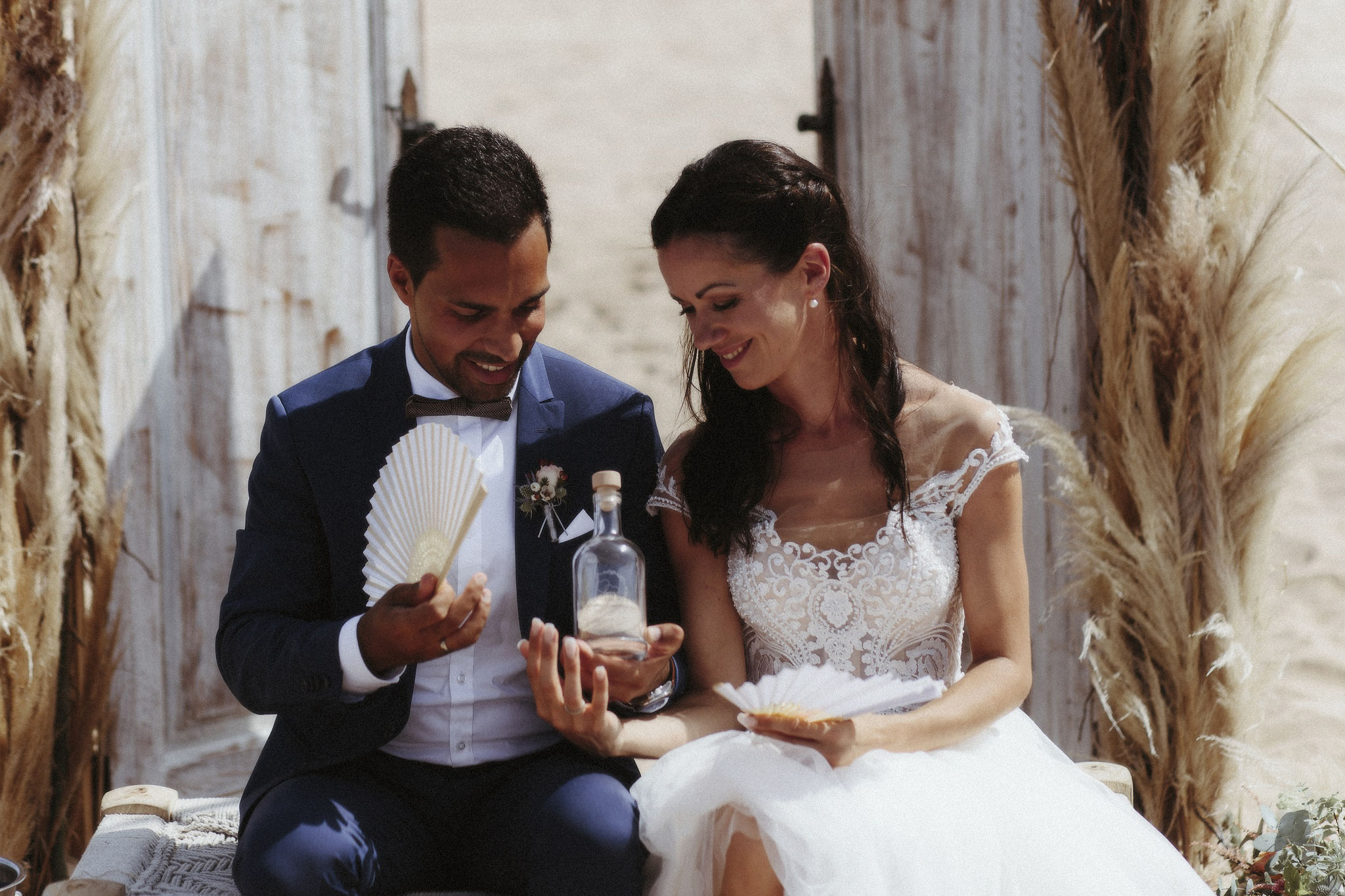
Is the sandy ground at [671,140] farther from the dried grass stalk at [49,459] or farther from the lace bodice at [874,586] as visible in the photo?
the dried grass stalk at [49,459]

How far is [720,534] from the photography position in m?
2.56

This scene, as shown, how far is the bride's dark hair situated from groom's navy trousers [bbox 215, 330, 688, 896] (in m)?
0.14

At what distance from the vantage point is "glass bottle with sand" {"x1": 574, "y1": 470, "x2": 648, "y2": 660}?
218cm

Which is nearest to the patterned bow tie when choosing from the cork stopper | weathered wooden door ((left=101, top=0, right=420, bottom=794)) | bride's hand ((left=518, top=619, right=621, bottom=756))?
the cork stopper

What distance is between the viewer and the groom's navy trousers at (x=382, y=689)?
2.18 meters

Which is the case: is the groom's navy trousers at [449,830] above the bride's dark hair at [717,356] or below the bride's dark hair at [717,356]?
below

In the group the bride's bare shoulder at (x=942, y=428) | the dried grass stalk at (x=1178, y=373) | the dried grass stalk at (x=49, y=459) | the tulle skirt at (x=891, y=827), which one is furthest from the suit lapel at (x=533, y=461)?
the dried grass stalk at (x=49, y=459)

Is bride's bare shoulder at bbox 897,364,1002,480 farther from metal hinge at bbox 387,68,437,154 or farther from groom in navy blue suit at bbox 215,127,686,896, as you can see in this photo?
metal hinge at bbox 387,68,437,154

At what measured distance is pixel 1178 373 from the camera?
309cm

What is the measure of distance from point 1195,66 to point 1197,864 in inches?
72.1

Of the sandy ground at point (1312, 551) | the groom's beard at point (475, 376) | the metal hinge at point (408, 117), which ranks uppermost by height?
the metal hinge at point (408, 117)

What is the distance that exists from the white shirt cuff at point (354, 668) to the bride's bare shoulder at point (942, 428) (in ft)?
3.47

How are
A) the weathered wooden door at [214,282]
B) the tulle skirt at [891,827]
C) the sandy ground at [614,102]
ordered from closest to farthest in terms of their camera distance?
1. the tulle skirt at [891,827]
2. the weathered wooden door at [214,282]
3. the sandy ground at [614,102]

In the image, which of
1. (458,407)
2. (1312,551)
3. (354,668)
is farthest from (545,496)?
(1312,551)
